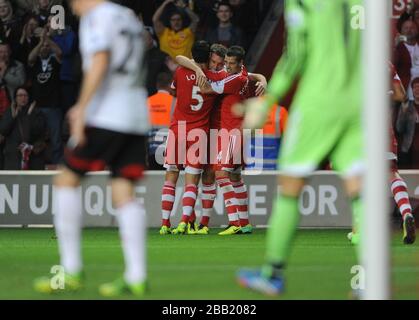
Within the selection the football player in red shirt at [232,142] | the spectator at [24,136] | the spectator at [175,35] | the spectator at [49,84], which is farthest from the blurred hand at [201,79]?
the spectator at [175,35]

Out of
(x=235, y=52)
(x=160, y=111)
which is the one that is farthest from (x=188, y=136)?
(x=160, y=111)

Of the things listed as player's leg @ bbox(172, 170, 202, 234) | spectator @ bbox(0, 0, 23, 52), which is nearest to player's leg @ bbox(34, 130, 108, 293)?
player's leg @ bbox(172, 170, 202, 234)

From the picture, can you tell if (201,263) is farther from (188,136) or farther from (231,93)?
(231,93)

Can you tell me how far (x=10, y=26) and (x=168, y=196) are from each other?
20.2 ft

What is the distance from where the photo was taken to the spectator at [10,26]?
2134 cm

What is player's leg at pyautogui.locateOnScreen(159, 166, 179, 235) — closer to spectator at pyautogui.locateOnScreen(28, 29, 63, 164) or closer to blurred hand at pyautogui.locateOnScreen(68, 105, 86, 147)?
spectator at pyautogui.locateOnScreen(28, 29, 63, 164)

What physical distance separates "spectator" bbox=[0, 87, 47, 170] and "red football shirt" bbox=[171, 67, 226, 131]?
425 centimetres

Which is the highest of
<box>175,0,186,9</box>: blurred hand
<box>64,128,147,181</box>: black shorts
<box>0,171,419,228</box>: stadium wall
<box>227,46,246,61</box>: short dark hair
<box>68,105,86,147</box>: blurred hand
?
<box>175,0,186,9</box>: blurred hand

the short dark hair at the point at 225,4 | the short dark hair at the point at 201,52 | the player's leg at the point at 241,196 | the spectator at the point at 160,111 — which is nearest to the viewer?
the short dark hair at the point at 201,52

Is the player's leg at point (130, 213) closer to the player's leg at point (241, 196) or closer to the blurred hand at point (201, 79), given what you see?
the blurred hand at point (201, 79)

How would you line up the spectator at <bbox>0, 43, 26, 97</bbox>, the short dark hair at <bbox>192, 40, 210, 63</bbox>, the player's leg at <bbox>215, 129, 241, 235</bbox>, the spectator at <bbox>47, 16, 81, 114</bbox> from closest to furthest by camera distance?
the short dark hair at <bbox>192, 40, 210, 63</bbox>
the player's leg at <bbox>215, 129, 241, 235</bbox>
the spectator at <bbox>47, 16, 81, 114</bbox>
the spectator at <bbox>0, 43, 26, 97</bbox>

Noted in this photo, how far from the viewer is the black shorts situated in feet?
30.0

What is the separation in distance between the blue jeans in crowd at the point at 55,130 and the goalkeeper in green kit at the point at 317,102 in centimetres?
1140
